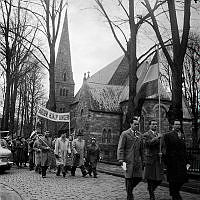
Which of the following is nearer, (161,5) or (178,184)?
(178,184)

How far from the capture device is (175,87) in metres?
12.4

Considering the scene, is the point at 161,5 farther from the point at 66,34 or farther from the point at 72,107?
the point at 66,34

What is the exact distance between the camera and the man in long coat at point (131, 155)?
7.36 meters

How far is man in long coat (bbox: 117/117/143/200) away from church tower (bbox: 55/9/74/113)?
185ft

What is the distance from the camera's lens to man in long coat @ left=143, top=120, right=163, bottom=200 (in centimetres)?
787

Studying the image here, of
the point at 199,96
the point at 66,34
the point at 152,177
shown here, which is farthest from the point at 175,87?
the point at 66,34

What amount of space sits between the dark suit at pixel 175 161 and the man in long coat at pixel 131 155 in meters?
0.63

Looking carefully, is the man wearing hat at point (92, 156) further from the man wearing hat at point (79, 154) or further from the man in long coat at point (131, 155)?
the man in long coat at point (131, 155)

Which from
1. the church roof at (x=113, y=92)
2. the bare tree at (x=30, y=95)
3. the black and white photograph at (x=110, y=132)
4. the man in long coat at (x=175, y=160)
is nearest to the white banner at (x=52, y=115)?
the black and white photograph at (x=110, y=132)

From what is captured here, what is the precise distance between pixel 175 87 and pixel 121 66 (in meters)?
41.8

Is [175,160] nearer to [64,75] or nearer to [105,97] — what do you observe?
[105,97]

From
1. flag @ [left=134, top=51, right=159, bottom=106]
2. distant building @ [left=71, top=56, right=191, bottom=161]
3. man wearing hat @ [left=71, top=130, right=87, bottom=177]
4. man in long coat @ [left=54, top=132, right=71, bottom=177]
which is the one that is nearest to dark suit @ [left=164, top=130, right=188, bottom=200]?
flag @ [left=134, top=51, right=159, bottom=106]

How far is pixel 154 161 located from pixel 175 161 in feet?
2.84

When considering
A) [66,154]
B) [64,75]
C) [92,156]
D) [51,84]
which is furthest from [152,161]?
[64,75]
